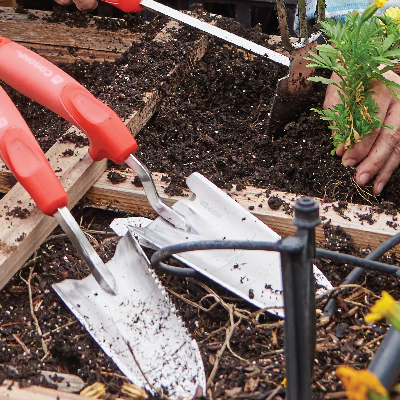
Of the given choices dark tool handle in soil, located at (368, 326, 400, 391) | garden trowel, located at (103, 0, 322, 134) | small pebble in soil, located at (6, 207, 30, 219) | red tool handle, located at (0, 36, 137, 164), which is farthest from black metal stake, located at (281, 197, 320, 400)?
garden trowel, located at (103, 0, 322, 134)

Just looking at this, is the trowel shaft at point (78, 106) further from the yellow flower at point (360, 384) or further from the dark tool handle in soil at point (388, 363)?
the yellow flower at point (360, 384)

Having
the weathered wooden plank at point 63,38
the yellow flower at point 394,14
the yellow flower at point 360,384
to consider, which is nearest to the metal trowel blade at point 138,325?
the yellow flower at point 360,384

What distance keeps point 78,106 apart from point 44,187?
21cm

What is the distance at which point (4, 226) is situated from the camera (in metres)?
1.00

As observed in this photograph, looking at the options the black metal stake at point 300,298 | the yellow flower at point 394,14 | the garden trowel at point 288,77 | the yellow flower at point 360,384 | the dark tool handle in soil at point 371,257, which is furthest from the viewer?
the garden trowel at point 288,77

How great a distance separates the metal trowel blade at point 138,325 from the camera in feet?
2.58

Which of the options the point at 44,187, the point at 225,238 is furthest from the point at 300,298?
the point at 44,187

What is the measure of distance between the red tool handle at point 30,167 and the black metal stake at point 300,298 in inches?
20.4

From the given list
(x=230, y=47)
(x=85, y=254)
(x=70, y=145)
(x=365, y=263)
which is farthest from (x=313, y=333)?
(x=230, y=47)

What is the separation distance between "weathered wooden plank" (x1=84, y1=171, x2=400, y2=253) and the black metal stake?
43 centimetres

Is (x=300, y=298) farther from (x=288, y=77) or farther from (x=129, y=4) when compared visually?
(x=129, y=4)

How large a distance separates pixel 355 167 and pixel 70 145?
718mm

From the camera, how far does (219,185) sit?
1.12 m

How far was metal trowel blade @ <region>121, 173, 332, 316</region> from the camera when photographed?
0.91 metres
